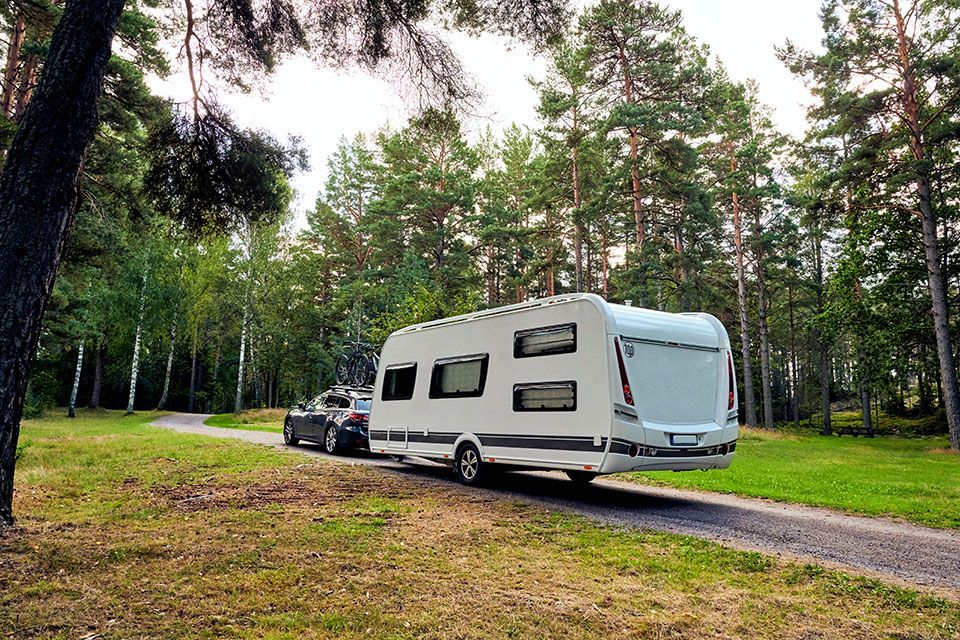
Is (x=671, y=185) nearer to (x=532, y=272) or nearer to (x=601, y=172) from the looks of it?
(x=601, y=172)

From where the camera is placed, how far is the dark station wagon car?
1325 cm

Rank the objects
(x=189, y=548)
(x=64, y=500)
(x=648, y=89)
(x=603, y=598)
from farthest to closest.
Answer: (x=648, y=89) → (x=64, y=500) → (x=189, y=548) → (x=603, y=598)

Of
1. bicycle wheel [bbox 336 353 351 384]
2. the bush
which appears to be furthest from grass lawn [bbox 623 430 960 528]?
bicycle wheel [bbox 336 353 351 384]

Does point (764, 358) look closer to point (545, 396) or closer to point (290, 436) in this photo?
point (290, 436)

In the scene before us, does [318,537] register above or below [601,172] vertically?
below

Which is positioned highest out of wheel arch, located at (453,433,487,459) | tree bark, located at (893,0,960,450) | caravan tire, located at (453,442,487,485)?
tree bark, located at (893,0,960,450)

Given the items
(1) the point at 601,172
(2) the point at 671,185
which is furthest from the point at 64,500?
(1) the point at 601,172

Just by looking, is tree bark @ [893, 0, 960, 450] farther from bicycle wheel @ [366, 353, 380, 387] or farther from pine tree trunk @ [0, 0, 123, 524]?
pine tree trunk @ [0, 0, 123, 524]

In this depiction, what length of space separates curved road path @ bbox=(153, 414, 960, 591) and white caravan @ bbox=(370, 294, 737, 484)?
555mm

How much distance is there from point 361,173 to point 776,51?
28962mm

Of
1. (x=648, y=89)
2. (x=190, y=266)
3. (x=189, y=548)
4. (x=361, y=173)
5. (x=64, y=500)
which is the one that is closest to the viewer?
(x=189, y=548)

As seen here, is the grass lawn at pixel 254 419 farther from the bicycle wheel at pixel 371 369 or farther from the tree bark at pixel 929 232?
the tree bark at pixel 929 232

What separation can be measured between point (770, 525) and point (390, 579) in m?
4.76

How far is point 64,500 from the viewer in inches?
255
